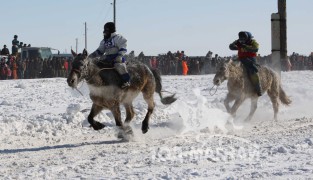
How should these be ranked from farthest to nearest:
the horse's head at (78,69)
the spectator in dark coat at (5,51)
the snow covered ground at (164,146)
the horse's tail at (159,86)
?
the spectator in dark coat at (5,51), the horse's tail at (159,86), the horse's head at (78,69), the snow covered ground at (164,146)

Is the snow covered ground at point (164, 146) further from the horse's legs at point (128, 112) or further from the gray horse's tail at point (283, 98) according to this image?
the horse's legs at point (128, 112)

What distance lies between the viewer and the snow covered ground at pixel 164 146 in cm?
711

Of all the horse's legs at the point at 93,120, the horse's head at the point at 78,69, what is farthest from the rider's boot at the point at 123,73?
the horse's head at the point at 78,69

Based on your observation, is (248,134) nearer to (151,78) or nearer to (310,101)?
(151,78)

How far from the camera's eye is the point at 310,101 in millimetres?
17906

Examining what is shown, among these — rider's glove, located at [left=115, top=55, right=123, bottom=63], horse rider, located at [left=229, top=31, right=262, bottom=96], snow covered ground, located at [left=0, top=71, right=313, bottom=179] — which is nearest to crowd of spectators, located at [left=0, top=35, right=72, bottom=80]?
snow covered ground, located at [left=0, top=71, right=313, bottom=179]

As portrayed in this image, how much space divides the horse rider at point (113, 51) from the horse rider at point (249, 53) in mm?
3955

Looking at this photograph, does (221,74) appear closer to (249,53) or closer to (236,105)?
(236,105)

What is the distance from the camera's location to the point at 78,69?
972cm

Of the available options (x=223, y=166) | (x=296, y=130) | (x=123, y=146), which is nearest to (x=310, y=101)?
(x=296, y=130)

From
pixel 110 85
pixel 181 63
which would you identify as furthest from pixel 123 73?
pixel 181 63

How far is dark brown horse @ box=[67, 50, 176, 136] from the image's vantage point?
988 cm

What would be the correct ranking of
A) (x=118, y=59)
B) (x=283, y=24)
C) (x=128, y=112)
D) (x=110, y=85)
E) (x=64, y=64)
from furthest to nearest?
(x=64, y=64), (x=283, y=24), (x=128, y=112), (x=118, y=59), (x=110, y=85)

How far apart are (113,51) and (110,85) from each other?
769mm
